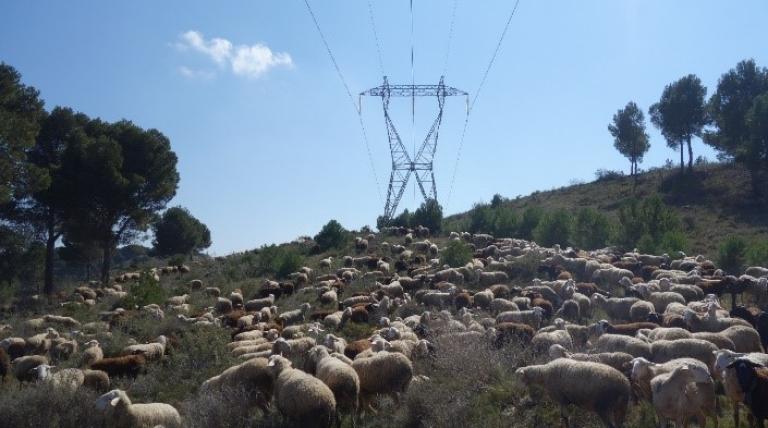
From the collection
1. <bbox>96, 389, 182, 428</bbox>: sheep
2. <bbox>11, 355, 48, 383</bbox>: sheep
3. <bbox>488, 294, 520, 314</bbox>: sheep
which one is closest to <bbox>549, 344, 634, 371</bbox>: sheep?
<bbox>96, 389, 182, 428</bbox>: sheep

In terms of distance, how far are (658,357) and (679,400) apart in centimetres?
275

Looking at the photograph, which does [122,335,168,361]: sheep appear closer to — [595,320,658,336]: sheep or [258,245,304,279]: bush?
[595,320,658,336]: sheep

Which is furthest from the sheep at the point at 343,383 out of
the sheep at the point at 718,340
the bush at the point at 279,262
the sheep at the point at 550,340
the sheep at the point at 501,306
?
the bush at the point at 279,262

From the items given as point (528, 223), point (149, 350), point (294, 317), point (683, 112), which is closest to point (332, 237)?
point (528, 223)

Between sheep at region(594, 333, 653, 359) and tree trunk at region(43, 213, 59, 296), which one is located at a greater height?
tree trunk at region(43, 213, 59, 296)

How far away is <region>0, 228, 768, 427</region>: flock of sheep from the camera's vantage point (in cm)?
946

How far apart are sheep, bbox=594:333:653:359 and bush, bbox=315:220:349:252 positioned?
30478mm

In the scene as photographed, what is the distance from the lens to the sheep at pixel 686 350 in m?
11.1

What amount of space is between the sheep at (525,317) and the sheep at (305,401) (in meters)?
7.78

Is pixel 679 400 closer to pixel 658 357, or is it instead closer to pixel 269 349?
pixel 658 357

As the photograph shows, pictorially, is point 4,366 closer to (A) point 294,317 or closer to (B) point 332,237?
(A) point 294,317

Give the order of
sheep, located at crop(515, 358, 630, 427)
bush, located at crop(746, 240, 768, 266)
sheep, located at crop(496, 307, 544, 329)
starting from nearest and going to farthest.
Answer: sheep, located at crop(515, 358, 630, 427)
sheep, located at crop(496, 307, 544, 329)
bush, located at crop(746, 240, 768, 266)

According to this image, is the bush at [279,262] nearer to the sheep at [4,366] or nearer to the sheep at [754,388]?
the sheep at [4,366]

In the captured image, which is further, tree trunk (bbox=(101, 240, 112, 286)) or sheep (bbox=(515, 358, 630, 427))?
tree trunk (bbox=(101, 240, 112, 286))
